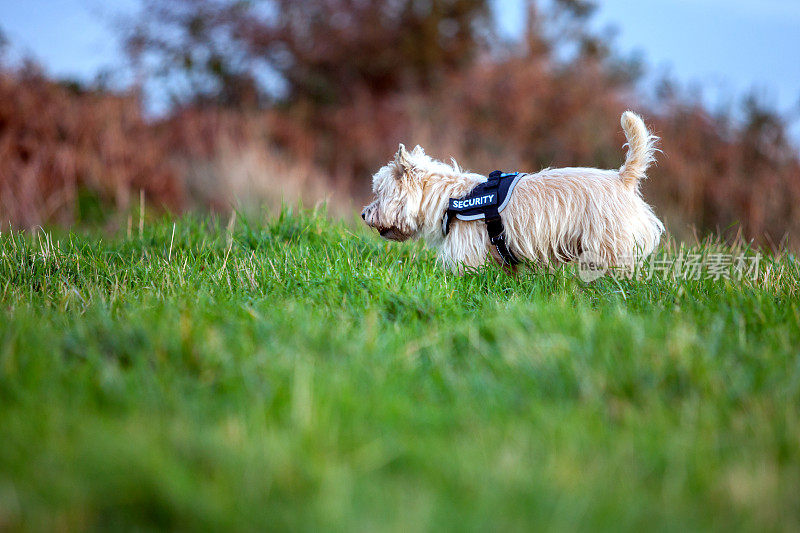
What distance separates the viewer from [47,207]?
804cm

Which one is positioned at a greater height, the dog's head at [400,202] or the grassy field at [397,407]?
the dog's head at [400,202]

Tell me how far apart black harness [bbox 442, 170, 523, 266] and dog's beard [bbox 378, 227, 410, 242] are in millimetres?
556

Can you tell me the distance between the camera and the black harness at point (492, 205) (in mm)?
4273

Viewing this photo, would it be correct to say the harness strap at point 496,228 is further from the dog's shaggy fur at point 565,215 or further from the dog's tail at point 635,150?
the dog's tail at point 635,150

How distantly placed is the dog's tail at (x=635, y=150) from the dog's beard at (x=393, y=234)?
180 centimetres

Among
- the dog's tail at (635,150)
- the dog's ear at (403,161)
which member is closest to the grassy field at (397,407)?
the dog's tail at (635,150)

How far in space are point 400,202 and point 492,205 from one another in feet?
2.69

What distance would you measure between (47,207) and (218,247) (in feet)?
15.6

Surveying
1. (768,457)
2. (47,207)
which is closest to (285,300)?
(768,457)

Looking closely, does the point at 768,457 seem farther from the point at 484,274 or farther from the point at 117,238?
the point at 117,238

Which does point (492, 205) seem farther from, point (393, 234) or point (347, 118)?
point (347, 118)

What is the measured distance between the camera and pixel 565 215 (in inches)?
165

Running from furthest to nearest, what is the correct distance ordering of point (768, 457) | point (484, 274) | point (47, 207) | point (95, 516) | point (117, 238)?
point (47, 207) → point (117, 238) → point (484, 274) → point (768, 457) → point (95, 516)

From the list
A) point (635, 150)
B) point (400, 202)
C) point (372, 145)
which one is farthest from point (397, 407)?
point (372, 145)
